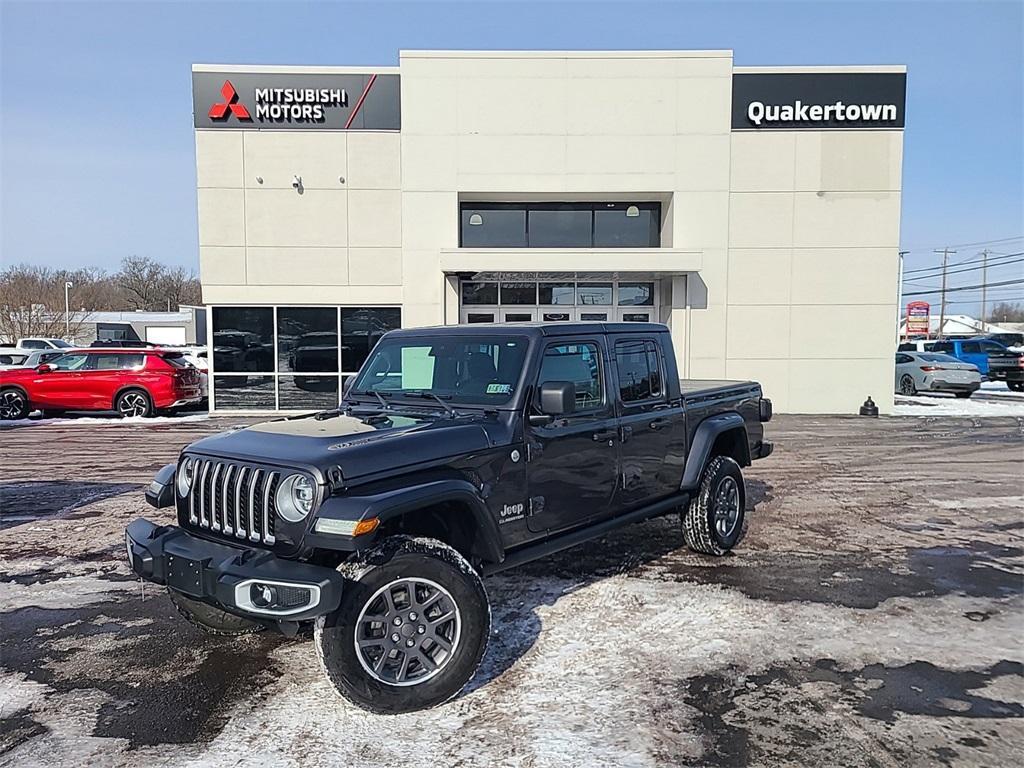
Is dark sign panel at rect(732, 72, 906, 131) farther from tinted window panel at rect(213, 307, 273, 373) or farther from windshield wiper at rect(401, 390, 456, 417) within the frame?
windshield wiper at rect(401, 390, 456, 417)

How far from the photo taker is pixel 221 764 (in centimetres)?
336

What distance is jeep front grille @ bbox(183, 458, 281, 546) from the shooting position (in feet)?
12.6

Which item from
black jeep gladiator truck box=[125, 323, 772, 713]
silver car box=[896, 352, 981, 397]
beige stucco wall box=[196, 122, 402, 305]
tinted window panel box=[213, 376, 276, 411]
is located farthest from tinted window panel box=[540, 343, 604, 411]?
Result: silver car box=[896, 352, 981, 397]

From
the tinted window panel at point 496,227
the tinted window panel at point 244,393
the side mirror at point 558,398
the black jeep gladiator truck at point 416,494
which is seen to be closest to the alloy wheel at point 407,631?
the black jeep gladiator truck at point 416,494

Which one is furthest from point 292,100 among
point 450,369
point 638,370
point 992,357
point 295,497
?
point 992,357

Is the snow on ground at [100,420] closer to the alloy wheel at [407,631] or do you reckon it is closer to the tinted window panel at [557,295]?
the tinted window panel at [557,295]

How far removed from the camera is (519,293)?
62.2 ft

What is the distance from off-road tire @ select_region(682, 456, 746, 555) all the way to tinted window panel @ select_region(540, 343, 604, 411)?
1.63 m

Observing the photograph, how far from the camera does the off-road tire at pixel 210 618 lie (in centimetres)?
455

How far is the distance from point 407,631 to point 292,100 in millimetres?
16756

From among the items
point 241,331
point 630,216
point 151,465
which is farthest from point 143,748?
point 630,216

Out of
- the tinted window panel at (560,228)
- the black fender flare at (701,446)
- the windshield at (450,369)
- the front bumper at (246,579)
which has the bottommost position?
the front bumper at (246,579)

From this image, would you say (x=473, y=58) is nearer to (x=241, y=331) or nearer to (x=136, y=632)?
(x=241, y=331)

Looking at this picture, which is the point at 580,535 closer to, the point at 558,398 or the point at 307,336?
the point at 558,398
